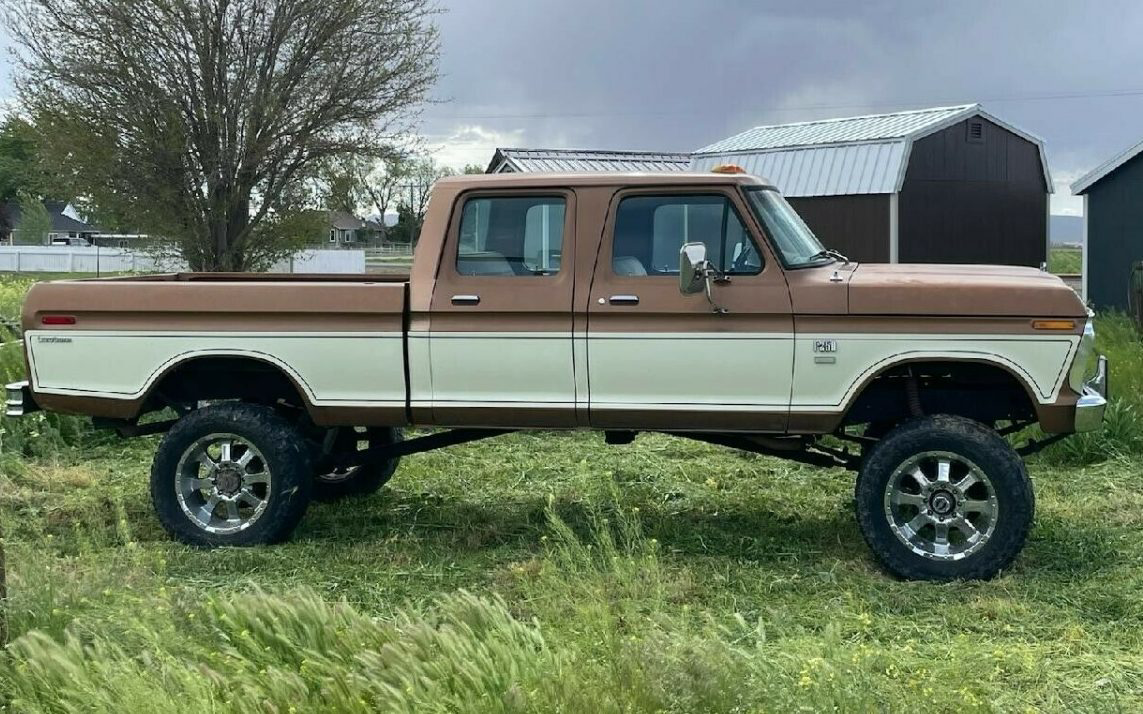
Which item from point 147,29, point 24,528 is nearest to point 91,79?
point 147,29

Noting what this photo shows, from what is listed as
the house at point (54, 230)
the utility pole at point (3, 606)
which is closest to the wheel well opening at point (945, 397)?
the utility pole at point (3, 606)

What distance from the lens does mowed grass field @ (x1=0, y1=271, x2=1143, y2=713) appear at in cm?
382

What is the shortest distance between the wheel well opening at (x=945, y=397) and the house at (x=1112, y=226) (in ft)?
53.3

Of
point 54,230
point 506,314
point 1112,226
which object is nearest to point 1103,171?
point 1112,226

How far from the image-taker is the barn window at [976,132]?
1067 inches

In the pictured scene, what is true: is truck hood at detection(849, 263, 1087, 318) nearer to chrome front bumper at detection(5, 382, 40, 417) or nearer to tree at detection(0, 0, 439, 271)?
chrome front bumper at detection(5, 382, 40, 417)

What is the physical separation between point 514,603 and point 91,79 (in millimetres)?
12108

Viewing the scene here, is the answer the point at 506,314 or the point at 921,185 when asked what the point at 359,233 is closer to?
the point at 921,185

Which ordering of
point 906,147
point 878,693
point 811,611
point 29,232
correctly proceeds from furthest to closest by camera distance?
point 29,232 < point 906,147 < point 811,611 < point 878,693

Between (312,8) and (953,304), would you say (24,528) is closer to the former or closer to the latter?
(953,304)

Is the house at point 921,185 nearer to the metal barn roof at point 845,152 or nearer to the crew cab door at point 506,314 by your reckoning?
the metal barn roof at point 845,152

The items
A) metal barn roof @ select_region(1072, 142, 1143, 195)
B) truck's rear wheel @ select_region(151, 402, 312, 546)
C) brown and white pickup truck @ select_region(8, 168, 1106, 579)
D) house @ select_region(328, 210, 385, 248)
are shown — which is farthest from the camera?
house @ select_region(328, 210, 385, 248)

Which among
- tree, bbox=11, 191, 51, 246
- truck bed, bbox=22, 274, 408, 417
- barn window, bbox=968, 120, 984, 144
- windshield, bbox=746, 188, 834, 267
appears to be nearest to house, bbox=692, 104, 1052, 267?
barn window, bbox=968, 120, 984, 144

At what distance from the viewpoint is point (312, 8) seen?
15.7m
